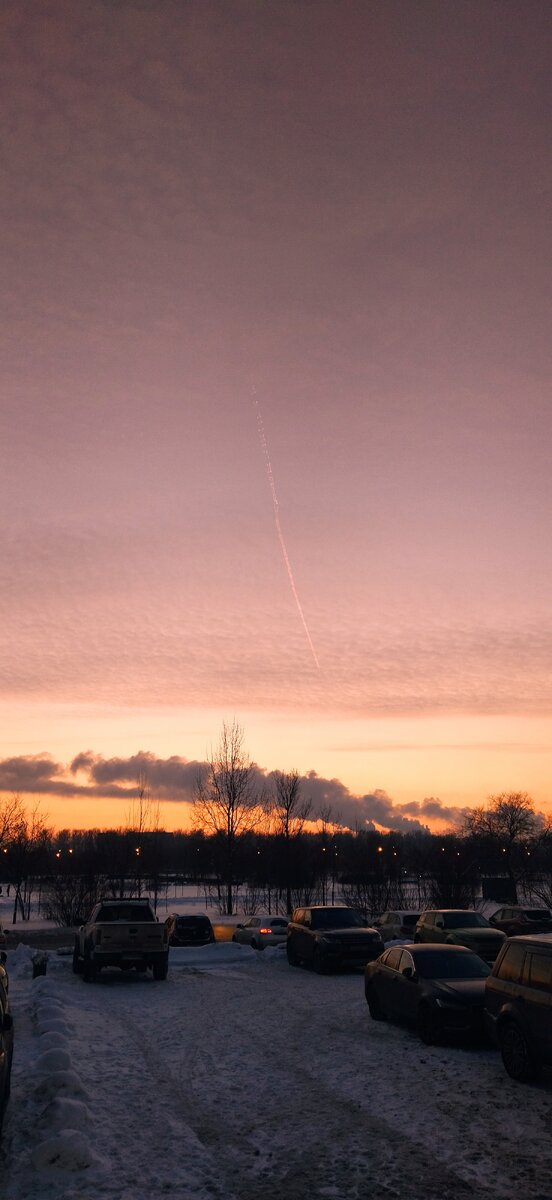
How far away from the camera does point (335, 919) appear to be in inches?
926

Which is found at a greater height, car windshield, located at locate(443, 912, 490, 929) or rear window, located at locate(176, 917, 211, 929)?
car windshield, located at locate(443, 912, 490, 929)

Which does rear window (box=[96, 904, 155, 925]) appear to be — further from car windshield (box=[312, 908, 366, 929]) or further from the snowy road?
the snowy road

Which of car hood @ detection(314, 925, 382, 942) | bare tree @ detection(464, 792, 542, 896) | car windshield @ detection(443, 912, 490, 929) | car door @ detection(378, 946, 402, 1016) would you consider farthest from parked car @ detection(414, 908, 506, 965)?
bare tree @ detection(464, 792, 542, 896)

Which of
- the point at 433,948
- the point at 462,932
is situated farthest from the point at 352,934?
the point at 433,948

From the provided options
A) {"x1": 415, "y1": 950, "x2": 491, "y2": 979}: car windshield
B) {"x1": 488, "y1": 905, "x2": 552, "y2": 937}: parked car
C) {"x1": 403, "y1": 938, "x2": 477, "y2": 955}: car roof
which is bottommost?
{"x1": 488, "y1": 905, "x2": 552, "y2": 937}: parked car

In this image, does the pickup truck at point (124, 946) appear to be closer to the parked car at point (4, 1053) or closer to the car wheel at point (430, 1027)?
the car wheel at point (430, 1027)

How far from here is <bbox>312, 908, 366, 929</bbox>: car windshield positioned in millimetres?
23292

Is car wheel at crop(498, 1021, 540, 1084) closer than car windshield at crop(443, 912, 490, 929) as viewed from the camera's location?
Yes

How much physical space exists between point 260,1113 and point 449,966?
5.13 metres

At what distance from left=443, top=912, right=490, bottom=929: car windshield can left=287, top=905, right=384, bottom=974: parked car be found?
2118 mm

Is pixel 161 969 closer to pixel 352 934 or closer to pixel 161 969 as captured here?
pixel 161 969

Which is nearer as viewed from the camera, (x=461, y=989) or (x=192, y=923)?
(x=461, y=989)

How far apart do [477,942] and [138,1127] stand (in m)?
14.3

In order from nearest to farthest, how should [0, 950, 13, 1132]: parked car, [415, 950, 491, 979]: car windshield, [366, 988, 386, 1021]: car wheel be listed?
[0, 950, 13, 1132]: parked car → [415, 950, 491, 979]: car windshield → [366, 988, 386, 1021]: car wheel
